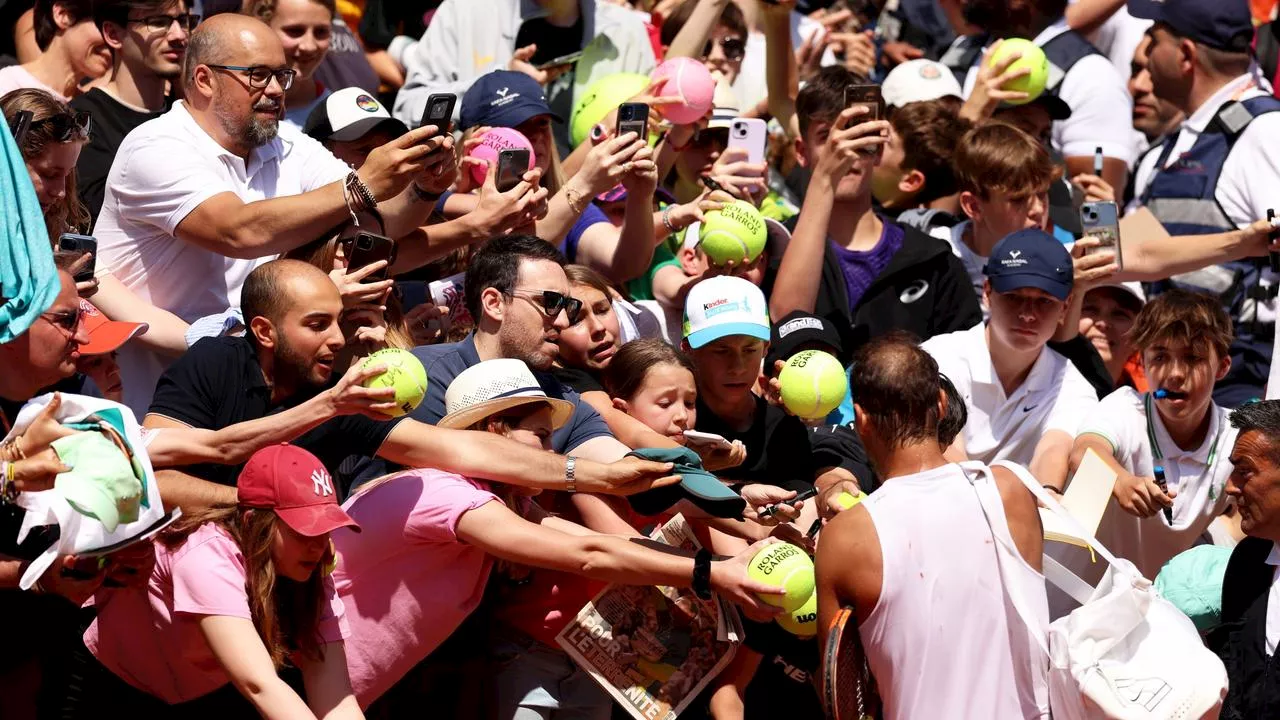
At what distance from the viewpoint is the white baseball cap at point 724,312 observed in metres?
6.45

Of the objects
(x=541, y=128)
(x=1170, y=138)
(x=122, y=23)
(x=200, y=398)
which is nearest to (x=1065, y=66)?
(x=1170, y=138)

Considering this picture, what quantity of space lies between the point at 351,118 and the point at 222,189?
87cm

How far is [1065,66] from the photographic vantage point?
9203 mm

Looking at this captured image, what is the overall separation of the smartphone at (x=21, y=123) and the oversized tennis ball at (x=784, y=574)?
8.96ft

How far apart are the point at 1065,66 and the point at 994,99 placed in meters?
1.09

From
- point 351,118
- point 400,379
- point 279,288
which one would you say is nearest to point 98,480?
point 400,379

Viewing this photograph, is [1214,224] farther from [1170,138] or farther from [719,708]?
[719,708]

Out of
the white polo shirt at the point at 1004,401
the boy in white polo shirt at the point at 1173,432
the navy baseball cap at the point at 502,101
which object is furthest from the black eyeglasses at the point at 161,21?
the boy in white polo shirt at the point at 1173,432

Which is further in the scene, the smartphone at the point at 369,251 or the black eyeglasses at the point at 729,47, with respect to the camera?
the black eyeglasses at the point at 729,47

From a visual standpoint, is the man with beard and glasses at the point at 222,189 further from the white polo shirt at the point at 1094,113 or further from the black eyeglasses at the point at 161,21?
the white polo shirt at the point at 1094,113

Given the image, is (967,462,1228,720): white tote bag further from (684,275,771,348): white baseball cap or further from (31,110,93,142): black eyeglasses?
(31,110,93,142): black eyeglasses

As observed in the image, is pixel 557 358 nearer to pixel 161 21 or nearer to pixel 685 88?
pixel 685 88

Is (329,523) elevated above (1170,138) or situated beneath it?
elevated above

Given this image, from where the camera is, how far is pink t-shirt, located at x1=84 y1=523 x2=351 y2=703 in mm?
4914
